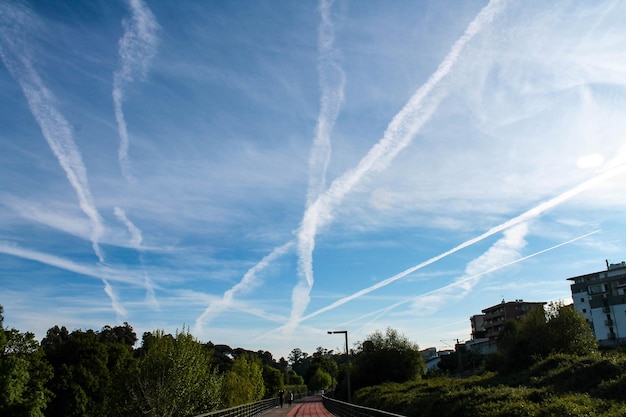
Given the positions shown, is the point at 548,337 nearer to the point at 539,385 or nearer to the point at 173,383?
the point at 539,385

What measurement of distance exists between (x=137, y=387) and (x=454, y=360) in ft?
264

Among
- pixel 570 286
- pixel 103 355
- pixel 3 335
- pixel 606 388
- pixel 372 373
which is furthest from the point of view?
pixel 570 286

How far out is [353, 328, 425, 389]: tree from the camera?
54312 mm

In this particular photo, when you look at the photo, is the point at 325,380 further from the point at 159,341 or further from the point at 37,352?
the point at 159,341

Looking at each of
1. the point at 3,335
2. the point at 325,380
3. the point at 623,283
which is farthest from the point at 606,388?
the point at 325,380

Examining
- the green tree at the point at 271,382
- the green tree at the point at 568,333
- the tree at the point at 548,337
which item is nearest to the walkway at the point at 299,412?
the tree at the point at 548,337

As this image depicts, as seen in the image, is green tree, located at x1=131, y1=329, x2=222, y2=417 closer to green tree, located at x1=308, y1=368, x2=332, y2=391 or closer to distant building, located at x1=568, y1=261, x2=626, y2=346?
distant building, located at x1=568, y1=261, x2=626, y2=346

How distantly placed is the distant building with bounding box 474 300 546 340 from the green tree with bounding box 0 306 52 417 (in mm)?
89016

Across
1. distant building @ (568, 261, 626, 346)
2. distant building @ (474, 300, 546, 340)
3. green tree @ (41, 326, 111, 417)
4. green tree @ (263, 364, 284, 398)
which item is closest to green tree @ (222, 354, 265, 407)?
A: green tree @ (41, 326, 111, 417)

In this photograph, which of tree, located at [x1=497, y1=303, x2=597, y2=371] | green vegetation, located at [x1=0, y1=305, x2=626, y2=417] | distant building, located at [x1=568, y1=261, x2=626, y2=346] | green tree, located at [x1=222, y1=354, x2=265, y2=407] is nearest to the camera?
green vegetation, located at [x1=0, y1=305, x2=626, y2=417]

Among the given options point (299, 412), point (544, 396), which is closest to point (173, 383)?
point (299, 412)

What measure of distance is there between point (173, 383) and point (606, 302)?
84852mm

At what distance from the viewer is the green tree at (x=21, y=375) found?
139ft

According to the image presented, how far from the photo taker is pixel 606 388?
2364cm
